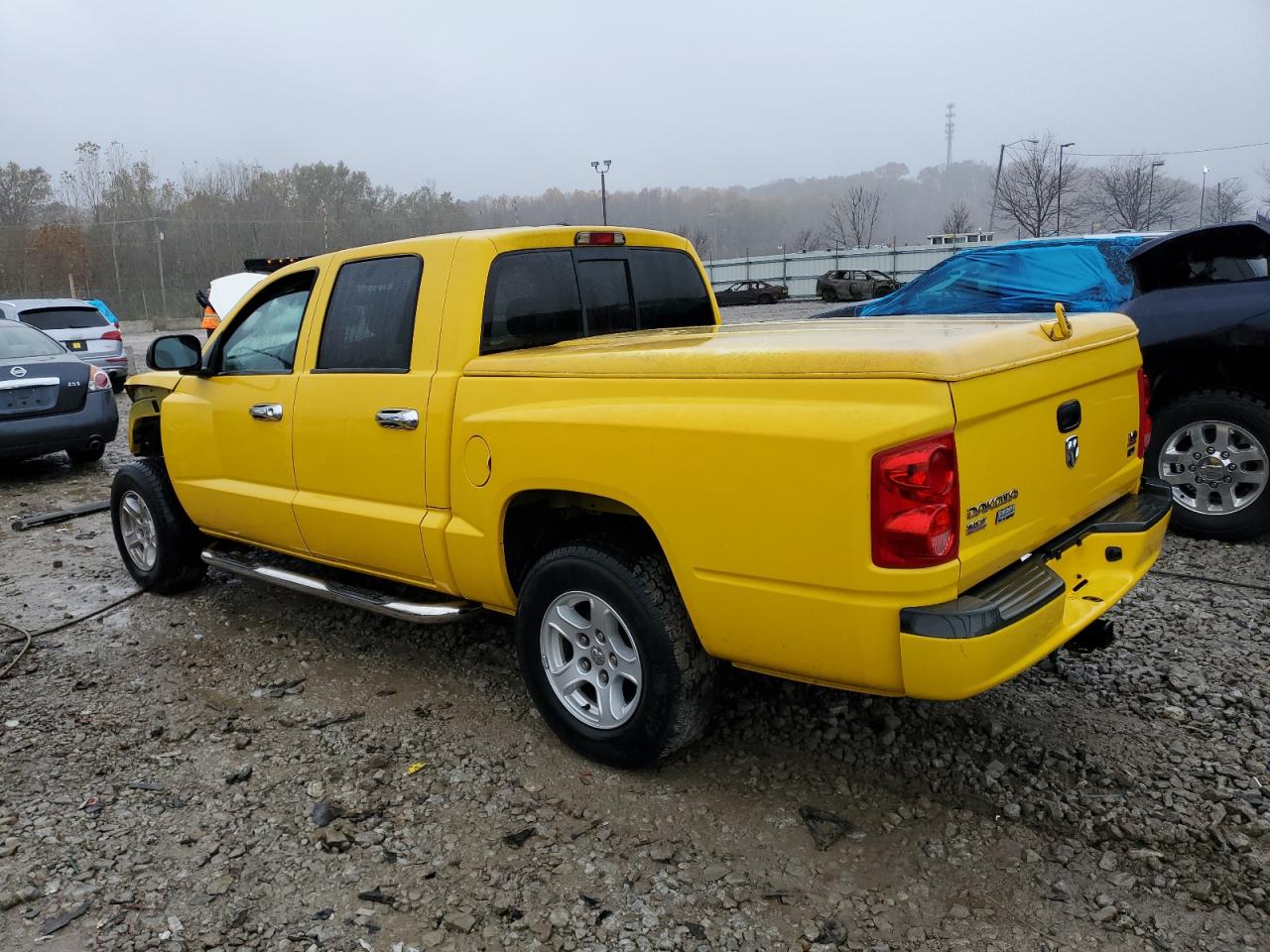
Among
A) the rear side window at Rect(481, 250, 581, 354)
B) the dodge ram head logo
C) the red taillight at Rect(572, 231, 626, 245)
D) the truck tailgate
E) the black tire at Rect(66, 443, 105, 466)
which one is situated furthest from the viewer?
the black tire at Rect(66, 443, 105, 466)

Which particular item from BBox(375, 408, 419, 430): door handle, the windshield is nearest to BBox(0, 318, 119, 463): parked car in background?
the windshield

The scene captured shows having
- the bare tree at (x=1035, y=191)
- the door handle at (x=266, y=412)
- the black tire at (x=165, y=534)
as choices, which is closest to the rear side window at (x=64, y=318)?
the black tire at (x=165, y=534)

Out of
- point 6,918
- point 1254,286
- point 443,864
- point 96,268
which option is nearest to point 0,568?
point 6,918

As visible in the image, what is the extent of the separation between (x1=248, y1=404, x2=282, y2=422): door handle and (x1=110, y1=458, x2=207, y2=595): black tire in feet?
4.16

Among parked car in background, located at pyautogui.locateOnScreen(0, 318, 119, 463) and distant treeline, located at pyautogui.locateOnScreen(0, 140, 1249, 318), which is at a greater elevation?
distant treeline, located at pyautogui.locateOnScreen(0, 140, 1249, 318)

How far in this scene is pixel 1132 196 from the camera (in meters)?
62.1

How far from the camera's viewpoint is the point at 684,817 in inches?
124

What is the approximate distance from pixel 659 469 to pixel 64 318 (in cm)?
1497

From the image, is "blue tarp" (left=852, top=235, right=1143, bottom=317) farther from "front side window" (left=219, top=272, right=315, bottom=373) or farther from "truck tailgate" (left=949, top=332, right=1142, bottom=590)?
"front side window" (left=219, top=272, right=315, bottom=373)

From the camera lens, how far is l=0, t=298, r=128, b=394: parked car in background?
1439 centimetres

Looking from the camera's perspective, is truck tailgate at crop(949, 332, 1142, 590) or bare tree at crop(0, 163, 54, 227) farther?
bare tree at crop(0, 163, 54, 227)

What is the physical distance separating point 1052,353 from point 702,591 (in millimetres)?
1310

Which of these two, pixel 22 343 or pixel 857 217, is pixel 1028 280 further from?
pixel 857 217

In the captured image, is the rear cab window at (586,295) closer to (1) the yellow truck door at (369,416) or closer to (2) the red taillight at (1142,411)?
(1) the yellow truck door at (369,416)
